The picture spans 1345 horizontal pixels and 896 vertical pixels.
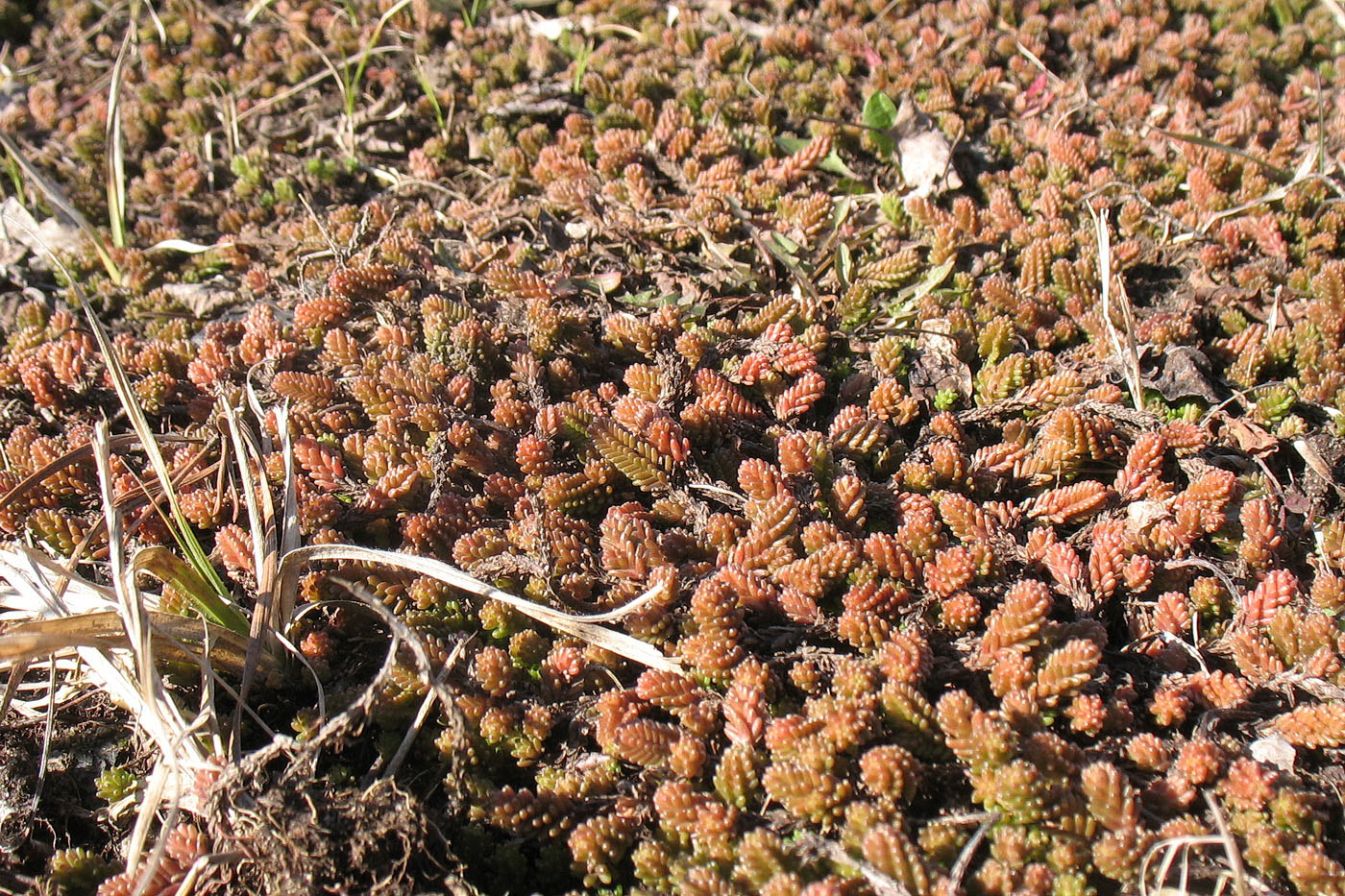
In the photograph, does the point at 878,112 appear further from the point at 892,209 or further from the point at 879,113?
the point at 892,209

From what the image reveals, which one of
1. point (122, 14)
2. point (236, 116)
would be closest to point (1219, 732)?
point (236, 116)

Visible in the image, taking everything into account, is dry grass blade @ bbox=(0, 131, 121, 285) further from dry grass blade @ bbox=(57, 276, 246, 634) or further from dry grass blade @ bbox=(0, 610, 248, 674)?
dry grass blade @ bbox=(0, 610, 248, 674)

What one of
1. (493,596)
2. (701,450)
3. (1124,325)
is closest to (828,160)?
(1124,325)

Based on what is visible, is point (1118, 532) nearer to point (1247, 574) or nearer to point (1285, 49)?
point (1247, 574)

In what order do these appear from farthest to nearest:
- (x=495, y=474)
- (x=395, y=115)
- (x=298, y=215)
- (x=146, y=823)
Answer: (x=395, y=115) → (x=298, y=215) → (x=495, y=474) → (x=146, y=823)

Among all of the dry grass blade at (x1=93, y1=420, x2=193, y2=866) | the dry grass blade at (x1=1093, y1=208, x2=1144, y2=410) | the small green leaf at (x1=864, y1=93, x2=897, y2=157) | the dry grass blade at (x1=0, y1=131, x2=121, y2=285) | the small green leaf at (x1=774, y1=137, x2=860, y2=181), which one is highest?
the small green leaf at (x1=864, y1=93, x2=897, y2=157)

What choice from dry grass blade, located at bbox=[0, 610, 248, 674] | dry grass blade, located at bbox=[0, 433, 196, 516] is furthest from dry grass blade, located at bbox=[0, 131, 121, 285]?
dry grass blade, located at bbox=[0, 610, 248, 674]
